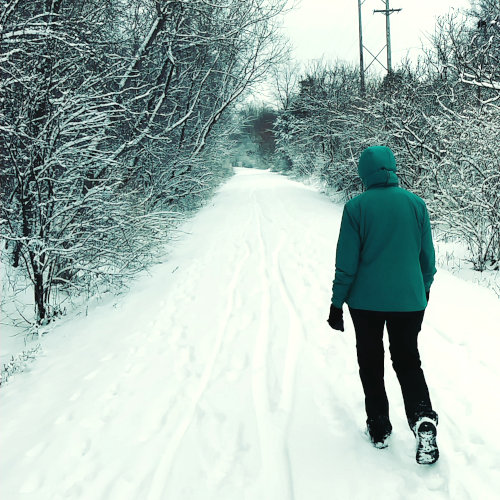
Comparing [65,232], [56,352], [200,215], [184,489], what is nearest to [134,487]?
[184,489]

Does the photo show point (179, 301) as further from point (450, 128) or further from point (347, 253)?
point (450, 128)

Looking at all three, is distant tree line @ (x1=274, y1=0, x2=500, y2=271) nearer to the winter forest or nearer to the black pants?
the winter forest

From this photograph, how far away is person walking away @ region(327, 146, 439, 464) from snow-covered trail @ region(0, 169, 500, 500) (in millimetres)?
511

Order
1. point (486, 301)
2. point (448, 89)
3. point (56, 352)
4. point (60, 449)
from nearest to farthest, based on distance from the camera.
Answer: point (60, 449) < point (56, 352) < point (486, 301) < point (448, 89)

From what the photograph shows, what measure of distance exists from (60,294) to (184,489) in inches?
225

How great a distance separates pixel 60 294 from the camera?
712 cm

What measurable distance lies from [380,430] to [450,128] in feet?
29.5

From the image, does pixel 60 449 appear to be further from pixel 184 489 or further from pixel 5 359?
pixel 5 359

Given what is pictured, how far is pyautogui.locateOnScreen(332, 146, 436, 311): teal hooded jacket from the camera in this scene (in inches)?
93.8

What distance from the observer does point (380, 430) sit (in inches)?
103

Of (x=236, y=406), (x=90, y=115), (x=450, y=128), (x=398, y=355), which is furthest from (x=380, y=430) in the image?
(x=450, y=128)

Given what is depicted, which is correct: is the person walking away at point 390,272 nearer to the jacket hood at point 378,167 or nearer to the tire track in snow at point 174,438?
the jacket hood at point 378,167

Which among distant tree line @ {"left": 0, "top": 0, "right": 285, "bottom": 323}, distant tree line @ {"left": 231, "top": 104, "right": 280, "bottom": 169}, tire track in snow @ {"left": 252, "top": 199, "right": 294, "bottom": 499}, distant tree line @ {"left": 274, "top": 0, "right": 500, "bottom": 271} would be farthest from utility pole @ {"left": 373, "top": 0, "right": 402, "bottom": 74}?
distant tree line @ {"left": 231, "top": 104, "right": 280, "bottom": 169}

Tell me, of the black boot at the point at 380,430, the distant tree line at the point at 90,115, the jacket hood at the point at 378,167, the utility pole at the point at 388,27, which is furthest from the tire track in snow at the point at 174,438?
the utility pole at the point at 388,27
